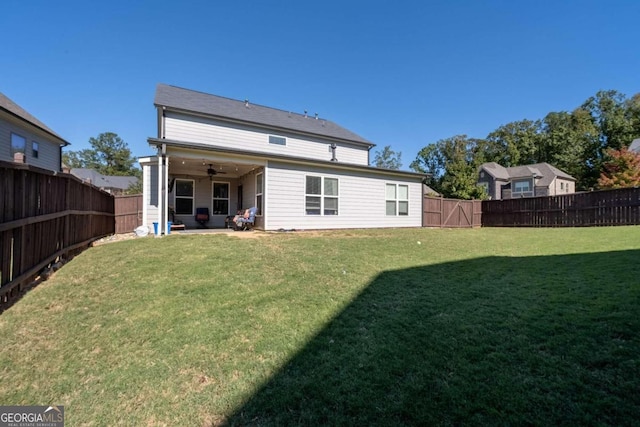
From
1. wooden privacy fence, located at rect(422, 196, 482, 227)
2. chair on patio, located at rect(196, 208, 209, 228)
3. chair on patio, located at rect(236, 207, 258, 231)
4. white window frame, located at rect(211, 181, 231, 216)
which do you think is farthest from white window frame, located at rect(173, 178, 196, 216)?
wooden privacy fence, located at rect(422, 196, 482, 227)

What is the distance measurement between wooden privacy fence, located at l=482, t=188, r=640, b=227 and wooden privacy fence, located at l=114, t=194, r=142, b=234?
795 inches

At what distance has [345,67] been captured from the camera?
648 inches

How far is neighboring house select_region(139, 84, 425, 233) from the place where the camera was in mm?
11055

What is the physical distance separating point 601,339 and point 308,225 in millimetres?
9918

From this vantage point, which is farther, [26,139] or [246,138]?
[246,138]

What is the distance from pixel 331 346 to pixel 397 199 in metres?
12.7

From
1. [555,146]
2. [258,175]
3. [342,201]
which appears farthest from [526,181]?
[258,175]

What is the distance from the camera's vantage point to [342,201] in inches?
510

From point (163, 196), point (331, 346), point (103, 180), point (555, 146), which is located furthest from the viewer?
point (103, 180)

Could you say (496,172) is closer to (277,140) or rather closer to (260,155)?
(277,140)

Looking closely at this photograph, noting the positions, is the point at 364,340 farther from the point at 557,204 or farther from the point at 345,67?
the point at 557,204

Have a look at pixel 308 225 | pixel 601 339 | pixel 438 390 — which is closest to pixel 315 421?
pixel 438 390

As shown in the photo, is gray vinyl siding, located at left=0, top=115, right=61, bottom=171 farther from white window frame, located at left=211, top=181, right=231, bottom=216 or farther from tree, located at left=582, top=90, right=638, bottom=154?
tree, located at left=582, top=90, right=638, bottom=154

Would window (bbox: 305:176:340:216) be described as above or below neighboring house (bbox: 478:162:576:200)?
below
